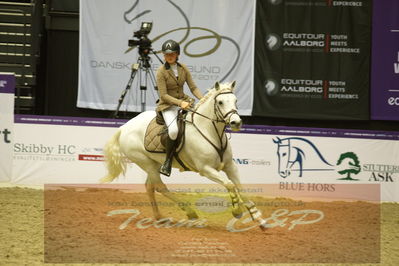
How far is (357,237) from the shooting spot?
740 centimetres

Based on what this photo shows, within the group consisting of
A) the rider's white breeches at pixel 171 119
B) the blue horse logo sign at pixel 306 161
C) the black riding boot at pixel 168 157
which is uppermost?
the rider's white breeches at pixel 171 119

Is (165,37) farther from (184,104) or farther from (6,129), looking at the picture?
(184,104)

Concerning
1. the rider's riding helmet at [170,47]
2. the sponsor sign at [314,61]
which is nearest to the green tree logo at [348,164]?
the sponsor sign at [314,61]

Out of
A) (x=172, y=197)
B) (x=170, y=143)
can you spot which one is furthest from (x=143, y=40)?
(x=172, y=197)

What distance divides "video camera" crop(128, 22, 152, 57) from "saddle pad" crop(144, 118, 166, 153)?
381 centimetres

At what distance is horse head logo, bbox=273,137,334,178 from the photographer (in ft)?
36.9

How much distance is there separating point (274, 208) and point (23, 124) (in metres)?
5.16

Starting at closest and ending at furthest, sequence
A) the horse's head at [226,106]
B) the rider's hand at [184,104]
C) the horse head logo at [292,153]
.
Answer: the horse's head at [226,106] → the rider's hand at [184,104] → the horse head logo at [292,153]

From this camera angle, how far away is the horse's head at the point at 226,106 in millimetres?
6948

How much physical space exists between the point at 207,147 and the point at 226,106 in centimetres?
69

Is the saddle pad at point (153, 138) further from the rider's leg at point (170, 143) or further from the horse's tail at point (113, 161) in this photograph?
the horse's tail at point (113, 161)

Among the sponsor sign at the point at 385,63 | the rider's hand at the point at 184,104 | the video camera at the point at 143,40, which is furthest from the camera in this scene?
the sponsor sign at the point at 385,63

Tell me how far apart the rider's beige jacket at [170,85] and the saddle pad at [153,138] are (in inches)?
10.6

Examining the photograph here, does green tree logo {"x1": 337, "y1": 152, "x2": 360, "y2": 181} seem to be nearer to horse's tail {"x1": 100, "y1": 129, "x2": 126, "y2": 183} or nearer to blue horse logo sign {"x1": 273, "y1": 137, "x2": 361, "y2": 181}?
blue horse logo sign {"x1": 273, "y1": 137, "x2": 361, "y2": 181}
